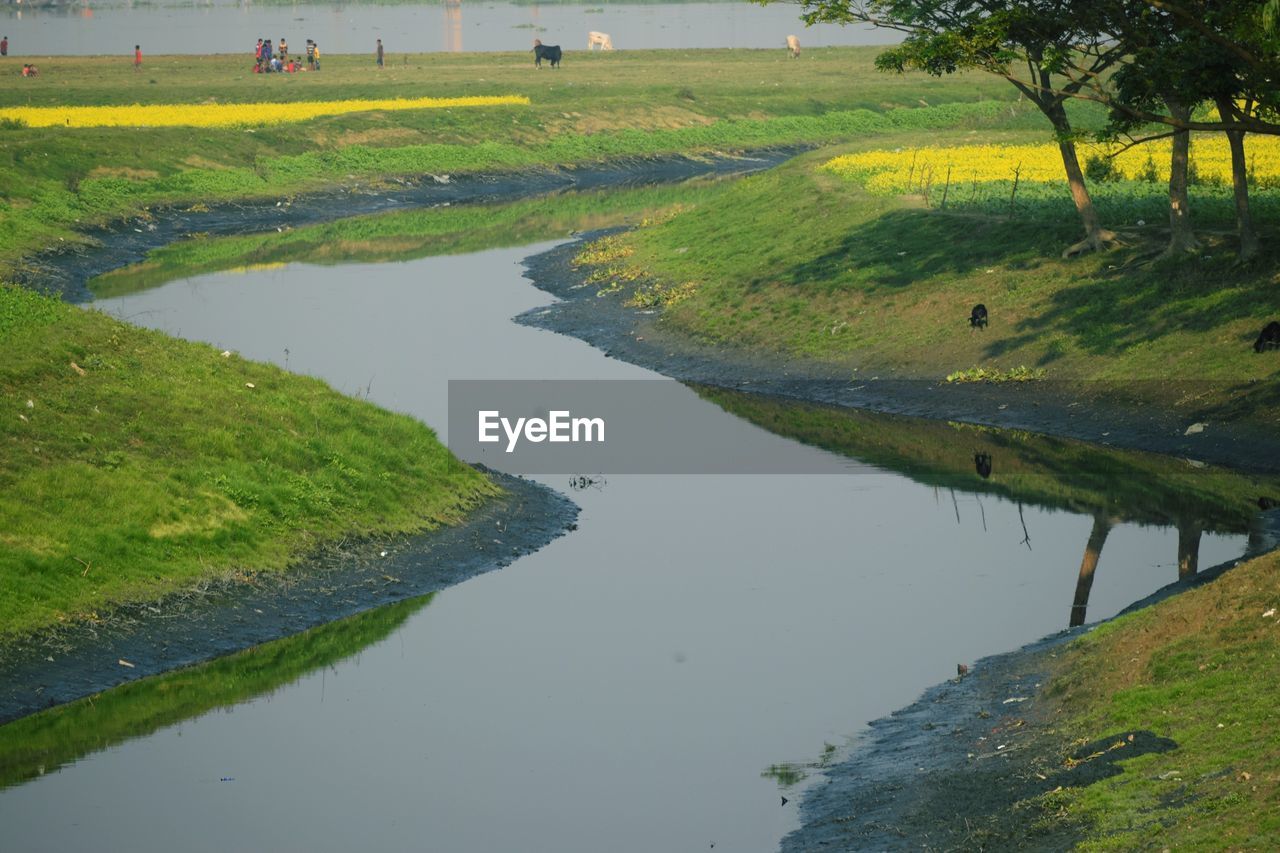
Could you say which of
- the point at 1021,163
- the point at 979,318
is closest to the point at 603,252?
the point at 1021,163

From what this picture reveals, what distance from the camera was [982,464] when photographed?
28578 millimetres

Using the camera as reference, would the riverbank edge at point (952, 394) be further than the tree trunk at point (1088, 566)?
Yes

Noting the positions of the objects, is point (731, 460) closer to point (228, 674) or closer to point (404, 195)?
point (228, 674)

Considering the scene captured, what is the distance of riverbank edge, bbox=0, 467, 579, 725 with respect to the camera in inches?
715

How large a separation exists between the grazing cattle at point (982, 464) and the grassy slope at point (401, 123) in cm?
2783

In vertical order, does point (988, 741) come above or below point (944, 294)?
below

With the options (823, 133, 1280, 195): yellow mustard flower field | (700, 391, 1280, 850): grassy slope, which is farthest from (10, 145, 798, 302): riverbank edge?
(700, 391, 1280, 850): grassy slope

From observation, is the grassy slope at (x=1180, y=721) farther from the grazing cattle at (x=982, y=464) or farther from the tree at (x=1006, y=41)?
the tree at (x=1006, y=41)

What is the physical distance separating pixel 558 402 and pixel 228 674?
49.1 feet

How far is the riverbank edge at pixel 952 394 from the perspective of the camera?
2777 centimetres

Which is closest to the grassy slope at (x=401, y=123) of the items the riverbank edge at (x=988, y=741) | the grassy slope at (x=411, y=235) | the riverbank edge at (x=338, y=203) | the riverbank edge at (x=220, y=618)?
the riverbank edge at (x=338, y=203)

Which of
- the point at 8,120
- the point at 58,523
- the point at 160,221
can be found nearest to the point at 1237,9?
the point at 58,523

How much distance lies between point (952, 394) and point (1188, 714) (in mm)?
18640

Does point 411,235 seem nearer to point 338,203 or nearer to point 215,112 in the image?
point 338,203
